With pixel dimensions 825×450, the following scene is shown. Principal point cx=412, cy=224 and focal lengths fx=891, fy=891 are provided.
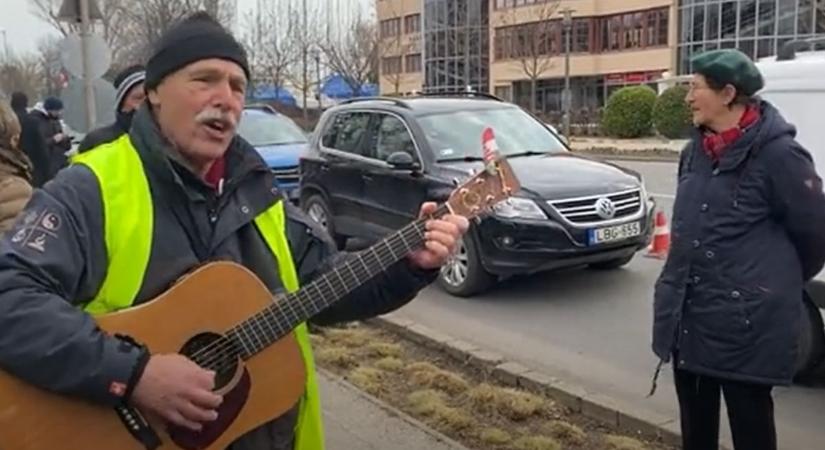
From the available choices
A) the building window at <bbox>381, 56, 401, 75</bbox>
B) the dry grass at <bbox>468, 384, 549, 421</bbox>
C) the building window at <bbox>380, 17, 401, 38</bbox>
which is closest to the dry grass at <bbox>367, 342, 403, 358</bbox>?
the dry grass at <bbox>468, 384, 549, 421</bbox>

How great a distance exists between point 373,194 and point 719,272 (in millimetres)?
5964

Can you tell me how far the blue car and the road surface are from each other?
469 centimetres

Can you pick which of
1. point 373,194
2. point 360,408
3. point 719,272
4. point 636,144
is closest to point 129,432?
point 719,272

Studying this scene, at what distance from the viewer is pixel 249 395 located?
221 cm

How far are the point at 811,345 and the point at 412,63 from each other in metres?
66.0

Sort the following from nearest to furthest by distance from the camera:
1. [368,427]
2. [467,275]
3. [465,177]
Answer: [368,427]
[465,177]
[467,275]

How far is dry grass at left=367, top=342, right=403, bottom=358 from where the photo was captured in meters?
6.06

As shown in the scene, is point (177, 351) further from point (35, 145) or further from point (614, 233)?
point (35, 145)

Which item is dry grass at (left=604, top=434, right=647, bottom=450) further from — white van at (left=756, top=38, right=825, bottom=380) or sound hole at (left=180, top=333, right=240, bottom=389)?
sound hole at (left=180, top=333, right=240, bottom=389)

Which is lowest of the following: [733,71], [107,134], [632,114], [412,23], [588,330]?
[588,330]

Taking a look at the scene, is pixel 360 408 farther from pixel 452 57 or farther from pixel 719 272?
pixel 452 57

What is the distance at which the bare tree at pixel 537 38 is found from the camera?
171 feet

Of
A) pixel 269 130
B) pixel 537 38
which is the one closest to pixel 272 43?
pixel 537 38

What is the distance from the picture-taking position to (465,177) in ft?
23.8
